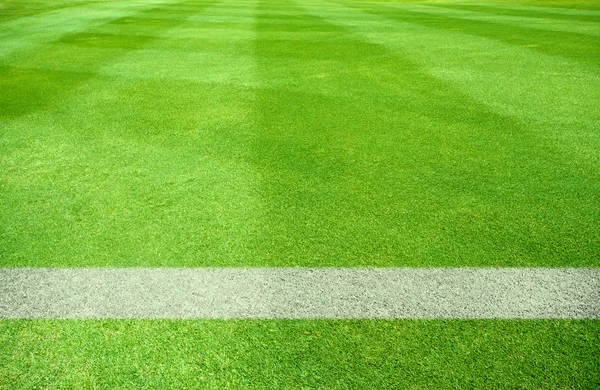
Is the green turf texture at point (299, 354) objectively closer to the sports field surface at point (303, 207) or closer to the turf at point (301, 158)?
the sports field surface at point (303, 207)

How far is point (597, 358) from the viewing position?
79.2 inches

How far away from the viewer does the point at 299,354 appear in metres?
2.05

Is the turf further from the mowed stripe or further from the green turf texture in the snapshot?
the green turf texture

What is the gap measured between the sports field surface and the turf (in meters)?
0.02

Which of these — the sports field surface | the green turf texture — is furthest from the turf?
the green turf texture

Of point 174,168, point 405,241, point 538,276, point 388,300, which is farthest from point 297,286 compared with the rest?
point 174,168

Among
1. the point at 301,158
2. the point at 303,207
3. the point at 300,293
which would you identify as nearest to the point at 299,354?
the point at 300,293

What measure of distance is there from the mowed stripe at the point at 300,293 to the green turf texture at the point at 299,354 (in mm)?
83

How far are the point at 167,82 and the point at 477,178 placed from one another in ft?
14.7

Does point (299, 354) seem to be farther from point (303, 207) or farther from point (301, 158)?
point (301, 158)

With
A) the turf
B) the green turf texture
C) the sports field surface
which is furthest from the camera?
the turf

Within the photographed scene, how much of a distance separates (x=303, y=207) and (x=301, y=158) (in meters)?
0.86

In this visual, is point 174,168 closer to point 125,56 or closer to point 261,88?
point 261,88

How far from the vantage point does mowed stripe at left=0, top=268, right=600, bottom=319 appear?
230 cm
